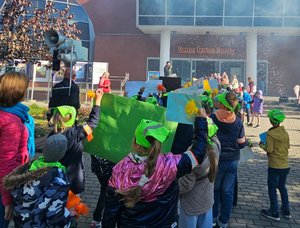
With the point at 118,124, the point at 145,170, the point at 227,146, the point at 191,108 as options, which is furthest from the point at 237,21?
the point at 145,170

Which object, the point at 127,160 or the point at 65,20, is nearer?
the point at 127,160

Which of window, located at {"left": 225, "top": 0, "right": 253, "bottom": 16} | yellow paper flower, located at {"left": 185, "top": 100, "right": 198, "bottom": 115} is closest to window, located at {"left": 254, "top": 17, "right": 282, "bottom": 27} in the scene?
window, located at {"left": 225, "top": 0, "right": 253, "bottom": 16}

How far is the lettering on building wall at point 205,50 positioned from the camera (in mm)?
28016

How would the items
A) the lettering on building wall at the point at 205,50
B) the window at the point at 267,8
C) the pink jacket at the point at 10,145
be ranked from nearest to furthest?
1. the pink jacket at the point at 10,145
2. the window at the point at 267,8
3. the lettering on building wall at the point at 205,50

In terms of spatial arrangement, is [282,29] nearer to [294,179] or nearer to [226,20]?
[226,20]

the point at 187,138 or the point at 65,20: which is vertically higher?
the point at 65,20

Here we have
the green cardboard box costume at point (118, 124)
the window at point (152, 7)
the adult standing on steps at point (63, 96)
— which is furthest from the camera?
the window at point (152, 7)

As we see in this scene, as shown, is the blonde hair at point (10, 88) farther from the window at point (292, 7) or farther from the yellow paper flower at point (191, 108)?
the window at point (292, 7)

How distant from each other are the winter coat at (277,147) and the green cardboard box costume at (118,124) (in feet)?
6.41

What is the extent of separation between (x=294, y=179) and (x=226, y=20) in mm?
21092

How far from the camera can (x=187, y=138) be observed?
3.49 meters

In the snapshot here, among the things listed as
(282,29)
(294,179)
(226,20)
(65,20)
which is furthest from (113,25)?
(294,179)

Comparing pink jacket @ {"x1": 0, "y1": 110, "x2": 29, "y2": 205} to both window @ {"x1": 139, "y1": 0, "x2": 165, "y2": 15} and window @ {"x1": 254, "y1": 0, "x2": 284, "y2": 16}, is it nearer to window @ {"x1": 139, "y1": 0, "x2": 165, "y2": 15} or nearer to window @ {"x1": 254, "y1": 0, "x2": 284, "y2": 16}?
window @ {"x1": 139, "y1": 0, "x2": 165, "y2": 15}

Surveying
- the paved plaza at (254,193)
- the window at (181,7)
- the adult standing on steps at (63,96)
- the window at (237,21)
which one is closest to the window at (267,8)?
the window at (237,21)
